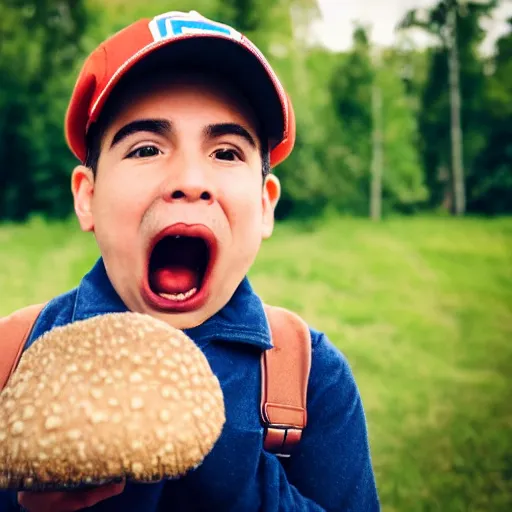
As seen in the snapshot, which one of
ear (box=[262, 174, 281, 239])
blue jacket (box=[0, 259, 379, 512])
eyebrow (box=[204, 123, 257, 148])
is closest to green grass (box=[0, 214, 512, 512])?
blue jacket (box=[0, 259, 379, 512])

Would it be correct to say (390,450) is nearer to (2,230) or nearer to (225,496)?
(225,496)

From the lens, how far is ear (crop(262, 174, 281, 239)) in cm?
114

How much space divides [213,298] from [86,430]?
1.27 feet

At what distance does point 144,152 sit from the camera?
977mm

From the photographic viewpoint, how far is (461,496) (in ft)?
7.83

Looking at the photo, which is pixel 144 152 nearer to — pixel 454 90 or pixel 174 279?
pixel 174 279

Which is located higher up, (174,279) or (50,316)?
(174,279)

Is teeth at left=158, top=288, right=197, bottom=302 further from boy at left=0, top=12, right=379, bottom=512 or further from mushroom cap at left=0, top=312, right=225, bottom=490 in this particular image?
mushroom cap at left=0, top=312, right=225, bottom=490

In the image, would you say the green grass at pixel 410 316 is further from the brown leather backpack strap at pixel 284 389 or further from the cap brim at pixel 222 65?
the cap brim at pixel 222 65

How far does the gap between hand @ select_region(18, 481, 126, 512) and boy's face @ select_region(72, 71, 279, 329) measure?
0.98 feet

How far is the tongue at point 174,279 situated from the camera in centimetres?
97

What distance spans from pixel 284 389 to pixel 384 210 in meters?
6.24

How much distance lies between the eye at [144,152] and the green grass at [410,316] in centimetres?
192

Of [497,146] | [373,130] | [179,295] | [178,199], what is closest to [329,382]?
[179,295]
